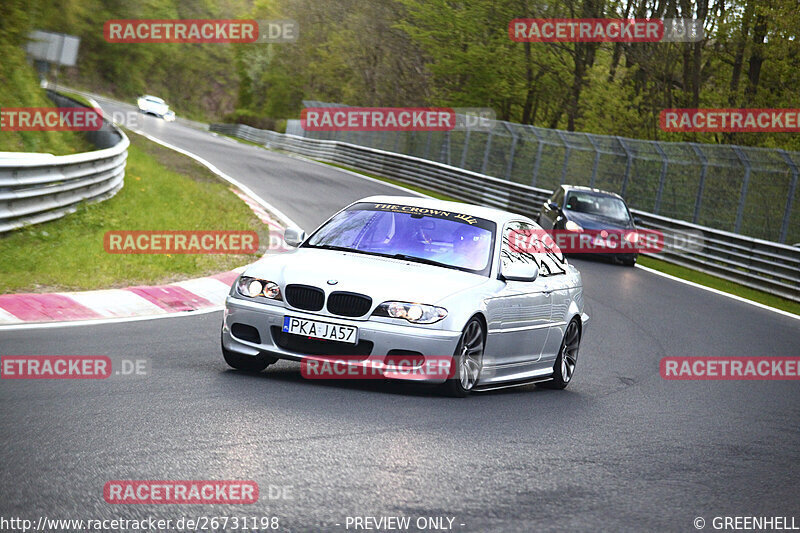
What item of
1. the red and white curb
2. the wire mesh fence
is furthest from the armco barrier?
the red and white curb

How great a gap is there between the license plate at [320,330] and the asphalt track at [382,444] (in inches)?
15.2

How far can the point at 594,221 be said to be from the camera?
23.9m

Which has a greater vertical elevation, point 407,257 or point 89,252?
point 407,257

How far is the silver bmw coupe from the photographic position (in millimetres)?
7324

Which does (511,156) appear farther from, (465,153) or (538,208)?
(538,208)

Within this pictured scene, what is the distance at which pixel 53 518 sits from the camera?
4.15 metres

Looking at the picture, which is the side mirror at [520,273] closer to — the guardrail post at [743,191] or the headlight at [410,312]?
the headlight at [410,312]

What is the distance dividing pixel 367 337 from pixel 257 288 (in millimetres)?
938

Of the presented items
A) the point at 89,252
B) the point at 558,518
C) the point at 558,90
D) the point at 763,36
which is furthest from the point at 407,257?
the point at 558,90

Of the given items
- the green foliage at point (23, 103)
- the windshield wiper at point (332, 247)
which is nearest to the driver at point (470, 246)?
the windshield wiper at point (332, 247)

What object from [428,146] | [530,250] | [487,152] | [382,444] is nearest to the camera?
[382,444]

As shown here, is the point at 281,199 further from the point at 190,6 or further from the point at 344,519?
the point at 190,6

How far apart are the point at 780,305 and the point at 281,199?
40.0 feet

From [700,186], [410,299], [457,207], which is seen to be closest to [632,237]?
[700,186]
